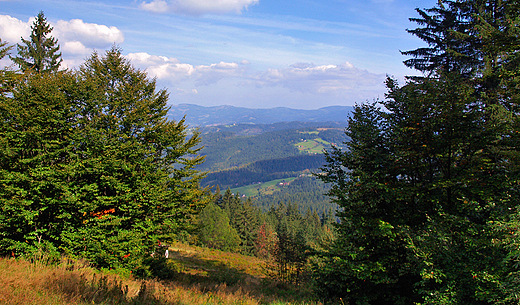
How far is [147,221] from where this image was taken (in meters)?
15.2

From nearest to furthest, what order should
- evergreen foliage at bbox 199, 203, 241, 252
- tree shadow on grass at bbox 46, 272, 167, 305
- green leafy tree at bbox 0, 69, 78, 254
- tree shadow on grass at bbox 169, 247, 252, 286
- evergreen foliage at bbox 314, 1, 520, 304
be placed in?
tree shadow on grass at bbox 46, 272, 167, 305
evergreen foliage at bbox 314, 1, 520, 304
green leafy tree at bbox 0, 69, 78, 254
tree shadow on grass at bbox 169, 247, 252, 286
evergreen foliage at bbox 199, 203, 241, 252

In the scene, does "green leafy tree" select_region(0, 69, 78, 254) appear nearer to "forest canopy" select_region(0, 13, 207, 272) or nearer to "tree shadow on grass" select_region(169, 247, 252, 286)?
"forest canopy" select_region(0, 13, 207, 272)

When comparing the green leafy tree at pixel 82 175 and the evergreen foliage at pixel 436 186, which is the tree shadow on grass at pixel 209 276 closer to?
the green leafy tree at pixel 82 175

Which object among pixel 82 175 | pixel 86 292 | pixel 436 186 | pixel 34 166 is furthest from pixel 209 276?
pixel 436 186

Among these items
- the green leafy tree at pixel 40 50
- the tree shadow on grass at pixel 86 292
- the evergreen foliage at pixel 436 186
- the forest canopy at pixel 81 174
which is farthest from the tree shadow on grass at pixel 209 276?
the green leafy tree at pixel 40 50

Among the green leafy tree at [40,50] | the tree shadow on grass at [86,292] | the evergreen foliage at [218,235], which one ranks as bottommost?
the evergreen foliage at [218,235]

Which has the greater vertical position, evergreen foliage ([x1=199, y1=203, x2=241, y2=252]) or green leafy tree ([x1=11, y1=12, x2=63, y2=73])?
green leafy tree ([x1=11, y1=12, x2=63, y2=73])

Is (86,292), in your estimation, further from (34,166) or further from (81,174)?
(34,166)

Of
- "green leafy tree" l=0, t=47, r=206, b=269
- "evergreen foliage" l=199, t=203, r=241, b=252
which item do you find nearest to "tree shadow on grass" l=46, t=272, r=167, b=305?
"green leafy tree" l=0, t=47, r=206, b=269

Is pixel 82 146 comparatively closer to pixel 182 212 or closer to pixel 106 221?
pixel 106 221

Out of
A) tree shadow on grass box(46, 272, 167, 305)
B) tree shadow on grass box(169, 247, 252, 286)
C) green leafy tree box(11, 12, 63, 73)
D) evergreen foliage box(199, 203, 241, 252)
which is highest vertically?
green leafy tree box(11, 12, 63, 73)

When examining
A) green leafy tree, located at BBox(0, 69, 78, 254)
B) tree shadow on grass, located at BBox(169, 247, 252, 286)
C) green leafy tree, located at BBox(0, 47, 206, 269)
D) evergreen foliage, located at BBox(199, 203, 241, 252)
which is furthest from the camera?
evergreen foliage, located at BBox(199, 203, 241, 252)

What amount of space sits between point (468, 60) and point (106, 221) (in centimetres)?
2135

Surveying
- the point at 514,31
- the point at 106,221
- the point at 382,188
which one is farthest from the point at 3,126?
the point at 514,31
